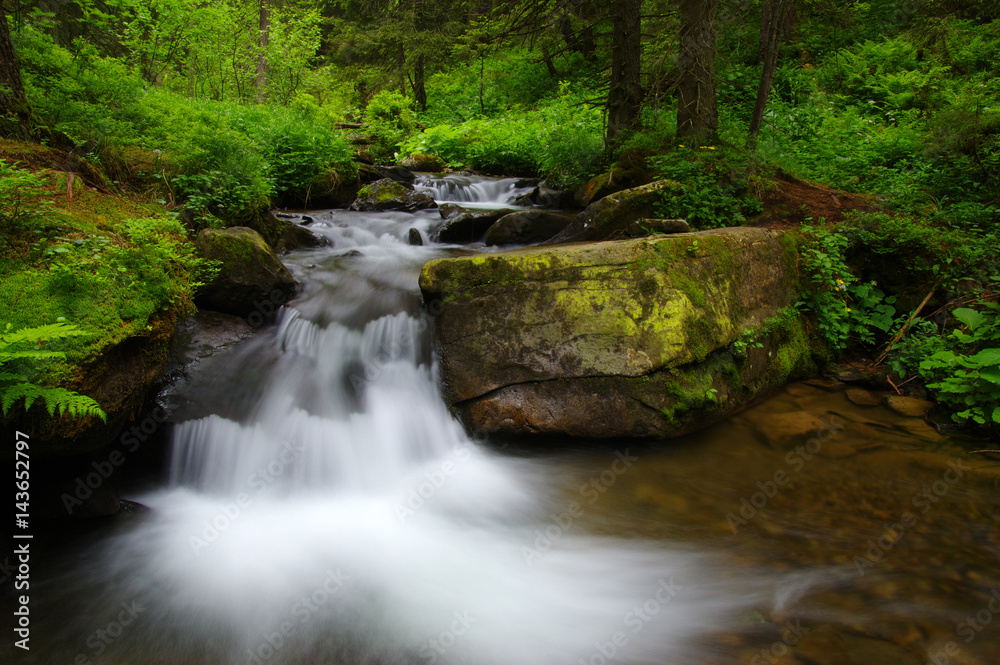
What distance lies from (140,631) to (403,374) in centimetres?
271

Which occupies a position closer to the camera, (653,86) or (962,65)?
(653,86)

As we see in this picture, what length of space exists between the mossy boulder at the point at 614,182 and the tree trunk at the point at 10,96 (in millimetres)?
6790

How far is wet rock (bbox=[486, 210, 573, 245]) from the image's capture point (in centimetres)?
765

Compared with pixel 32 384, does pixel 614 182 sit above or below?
above

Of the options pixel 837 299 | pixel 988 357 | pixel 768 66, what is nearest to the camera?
pixel 988 357

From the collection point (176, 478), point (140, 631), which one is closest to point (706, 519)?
point (140, 631)

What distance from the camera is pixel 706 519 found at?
11.8ft

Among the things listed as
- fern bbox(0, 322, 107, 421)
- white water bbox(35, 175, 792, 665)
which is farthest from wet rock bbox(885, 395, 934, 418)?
fern bbox(0, 322, 107, 421)

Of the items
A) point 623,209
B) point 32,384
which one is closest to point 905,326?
point 623,209

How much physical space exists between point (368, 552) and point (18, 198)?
3482 millimetres

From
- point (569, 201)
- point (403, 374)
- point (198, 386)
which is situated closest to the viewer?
point (198, 386)

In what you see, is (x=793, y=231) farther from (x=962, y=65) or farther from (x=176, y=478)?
(x=962, y=65)

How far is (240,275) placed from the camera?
5109 millimetres

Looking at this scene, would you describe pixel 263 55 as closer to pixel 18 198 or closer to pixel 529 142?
pixel 529 142
